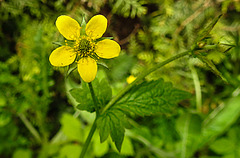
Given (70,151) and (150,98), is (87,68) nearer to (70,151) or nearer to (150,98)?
(150,98)

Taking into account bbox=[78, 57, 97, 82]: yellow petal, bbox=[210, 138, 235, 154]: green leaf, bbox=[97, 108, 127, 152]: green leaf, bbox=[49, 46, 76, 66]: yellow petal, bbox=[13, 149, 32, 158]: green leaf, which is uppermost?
bbox=[49, 46, 76, 66]: yellow petal

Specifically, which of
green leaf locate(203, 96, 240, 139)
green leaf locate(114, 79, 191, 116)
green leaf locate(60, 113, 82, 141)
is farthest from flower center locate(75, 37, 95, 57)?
green leaf locate(203, 96, 240, 139)

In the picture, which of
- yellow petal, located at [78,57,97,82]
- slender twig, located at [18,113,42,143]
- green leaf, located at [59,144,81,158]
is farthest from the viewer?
slender twig, located at [18,113,42,143]

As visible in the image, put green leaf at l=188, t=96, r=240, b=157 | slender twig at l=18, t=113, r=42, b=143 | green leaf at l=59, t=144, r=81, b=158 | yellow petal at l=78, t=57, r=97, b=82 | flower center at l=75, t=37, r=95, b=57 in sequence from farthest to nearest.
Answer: slender twig at l=18, t=113, r=42, b=143
green leaf at l=188, t=96, r=240, b=157
green leaf at l=59, t=144, r=81, b=158
flower center at l=75, t=37, r=95, b=57
yellow petal at l=78, t=57, r=97, b=82

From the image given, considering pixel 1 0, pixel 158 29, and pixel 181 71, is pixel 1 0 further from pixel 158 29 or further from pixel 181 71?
pixel 181 71

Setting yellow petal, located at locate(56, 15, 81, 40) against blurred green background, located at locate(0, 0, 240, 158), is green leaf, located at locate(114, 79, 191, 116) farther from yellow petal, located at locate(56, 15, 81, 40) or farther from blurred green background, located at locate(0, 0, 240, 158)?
blurred green background, located at locate(0, 0, 240, 158)

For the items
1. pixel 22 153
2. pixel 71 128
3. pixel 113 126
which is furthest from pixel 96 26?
pixel 22 153

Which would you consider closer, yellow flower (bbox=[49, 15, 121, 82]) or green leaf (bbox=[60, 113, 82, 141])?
yellow flower (bbox=[49, 15, 121, 82])
